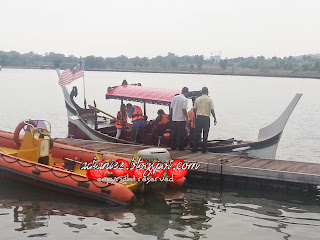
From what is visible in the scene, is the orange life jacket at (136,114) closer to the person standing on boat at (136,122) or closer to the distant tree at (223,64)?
the person standing on boat at (136,122)

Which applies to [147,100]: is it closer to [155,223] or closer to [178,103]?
[178,103]

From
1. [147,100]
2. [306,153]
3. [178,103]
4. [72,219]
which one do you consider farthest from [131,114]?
[306,153]

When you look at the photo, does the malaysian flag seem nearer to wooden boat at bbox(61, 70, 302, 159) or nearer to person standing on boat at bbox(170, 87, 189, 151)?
wooden boat at bbox(61, 70, 302, 159)

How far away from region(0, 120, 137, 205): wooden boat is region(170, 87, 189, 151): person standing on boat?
95.4 inches

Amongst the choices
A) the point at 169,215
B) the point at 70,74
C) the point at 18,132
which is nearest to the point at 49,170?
the point at 18,132

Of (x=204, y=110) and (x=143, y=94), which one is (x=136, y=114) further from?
(x=204, y=110)

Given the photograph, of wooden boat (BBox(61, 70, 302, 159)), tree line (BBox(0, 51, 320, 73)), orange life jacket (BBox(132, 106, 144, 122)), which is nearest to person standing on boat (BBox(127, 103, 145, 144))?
orange life jacket (BBox(132, 106, 144, 122))

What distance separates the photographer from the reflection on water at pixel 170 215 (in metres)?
7.80

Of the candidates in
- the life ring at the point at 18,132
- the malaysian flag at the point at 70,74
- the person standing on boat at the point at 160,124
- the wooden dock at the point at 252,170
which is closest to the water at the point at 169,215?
the wooden dock at the point at 252,170

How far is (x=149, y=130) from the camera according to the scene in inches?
501

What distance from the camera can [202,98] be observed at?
10.9 metres

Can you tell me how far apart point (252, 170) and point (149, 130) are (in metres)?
3.94

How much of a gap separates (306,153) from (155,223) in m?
11.0

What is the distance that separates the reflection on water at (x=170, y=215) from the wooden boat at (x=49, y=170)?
0.31 m
